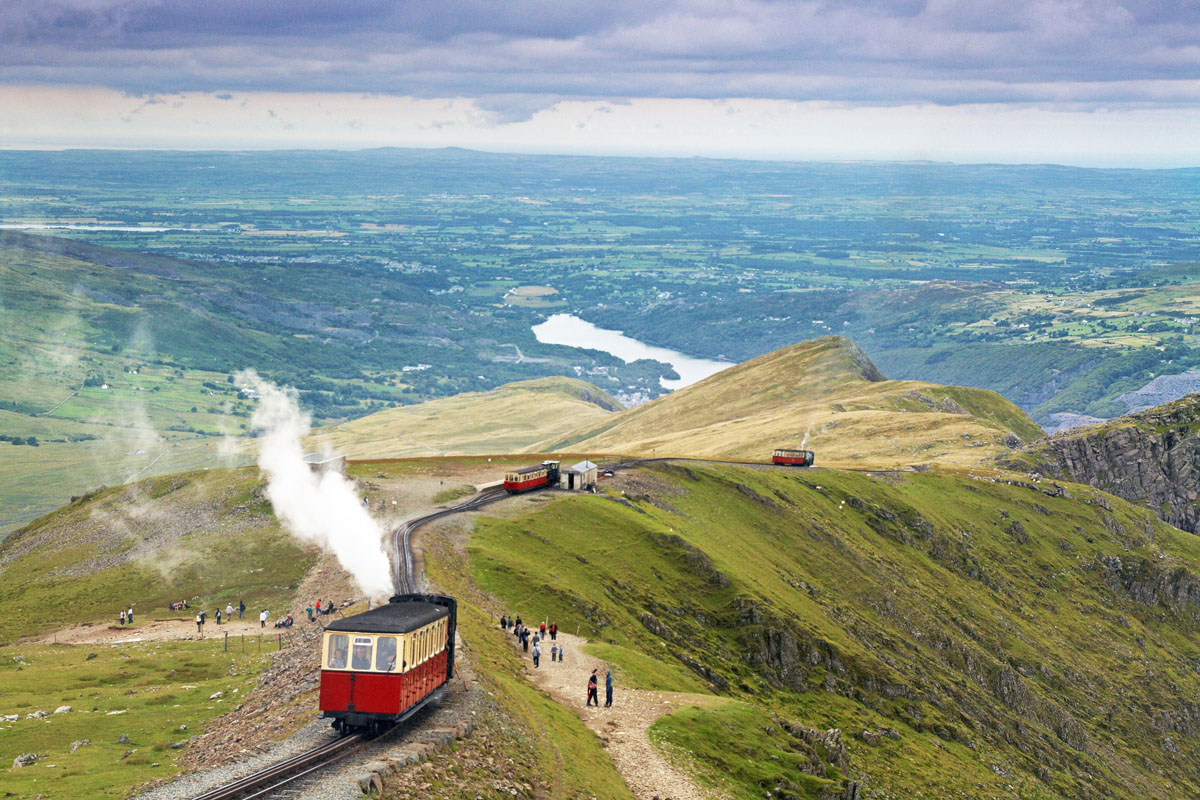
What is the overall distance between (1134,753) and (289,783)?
116 m

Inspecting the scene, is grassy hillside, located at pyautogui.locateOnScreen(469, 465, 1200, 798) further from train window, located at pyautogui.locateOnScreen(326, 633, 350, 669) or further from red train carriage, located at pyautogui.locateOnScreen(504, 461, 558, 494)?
train window, located at pyautogui.locateOnScreen(326, 633, 350, 669)

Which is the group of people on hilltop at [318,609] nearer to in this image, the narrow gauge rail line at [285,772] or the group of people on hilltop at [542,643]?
the group of people on hilltop at [542,643]

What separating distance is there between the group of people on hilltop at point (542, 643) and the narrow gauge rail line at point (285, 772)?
Answer: 18.9 metres

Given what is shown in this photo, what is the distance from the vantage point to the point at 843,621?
112 m

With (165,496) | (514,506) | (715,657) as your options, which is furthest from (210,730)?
(165,496)

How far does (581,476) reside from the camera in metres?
117

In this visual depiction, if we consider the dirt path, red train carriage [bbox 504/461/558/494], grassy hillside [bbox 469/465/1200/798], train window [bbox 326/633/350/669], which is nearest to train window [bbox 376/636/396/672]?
train window [bbox 326/633/350/669]

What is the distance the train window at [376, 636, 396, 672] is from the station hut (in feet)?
229

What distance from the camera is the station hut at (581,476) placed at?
116 meters

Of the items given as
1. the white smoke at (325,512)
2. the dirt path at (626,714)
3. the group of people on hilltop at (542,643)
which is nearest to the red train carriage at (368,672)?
the dirt path at (626,714)

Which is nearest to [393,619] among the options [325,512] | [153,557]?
[325,512]

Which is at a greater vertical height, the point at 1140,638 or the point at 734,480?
the point at 734,480

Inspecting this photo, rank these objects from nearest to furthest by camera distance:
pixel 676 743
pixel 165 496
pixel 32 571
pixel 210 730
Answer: pixel 210 730, pixel 676 743, pixel 32 571, pixel 165 496

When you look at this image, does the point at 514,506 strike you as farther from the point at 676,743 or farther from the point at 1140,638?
the point at 1140,638
